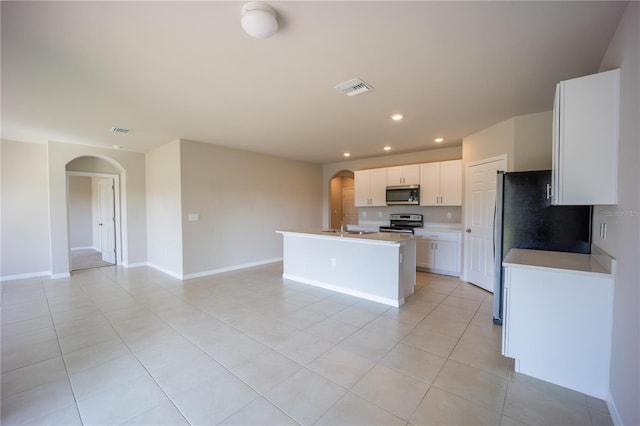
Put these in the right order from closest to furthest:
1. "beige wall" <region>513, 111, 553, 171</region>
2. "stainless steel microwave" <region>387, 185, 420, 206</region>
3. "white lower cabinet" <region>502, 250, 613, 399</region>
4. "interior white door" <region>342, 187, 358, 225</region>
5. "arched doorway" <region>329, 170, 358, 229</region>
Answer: "white lower cabinet" <region>502, 250, 613, 399</region> < "beige wall" <region>513, 111, 553, 171</region> < "stainless steel microwave" <region>387, 185, 420, 206</region> < "arched doorway" <region>329, 170, 358, 229</region> < "interior white door" <region>342, 187, 358, 225</region>

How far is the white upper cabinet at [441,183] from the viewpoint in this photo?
5.02 m

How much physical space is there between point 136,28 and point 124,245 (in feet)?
18.0

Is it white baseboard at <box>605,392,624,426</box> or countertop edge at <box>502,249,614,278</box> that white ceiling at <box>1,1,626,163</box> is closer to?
countertop edge at <box>502,249,614,278</box>

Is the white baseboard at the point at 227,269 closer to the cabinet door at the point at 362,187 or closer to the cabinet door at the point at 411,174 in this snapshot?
the cabinet door at the point at 362,187

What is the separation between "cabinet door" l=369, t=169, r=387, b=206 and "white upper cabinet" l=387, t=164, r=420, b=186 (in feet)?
0.48

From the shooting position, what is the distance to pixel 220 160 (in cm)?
534

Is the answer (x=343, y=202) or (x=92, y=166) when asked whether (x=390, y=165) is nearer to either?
(x=343, y=202)

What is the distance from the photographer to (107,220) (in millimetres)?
6562

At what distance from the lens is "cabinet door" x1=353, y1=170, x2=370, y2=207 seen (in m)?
6.35

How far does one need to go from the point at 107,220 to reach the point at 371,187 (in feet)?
22.0

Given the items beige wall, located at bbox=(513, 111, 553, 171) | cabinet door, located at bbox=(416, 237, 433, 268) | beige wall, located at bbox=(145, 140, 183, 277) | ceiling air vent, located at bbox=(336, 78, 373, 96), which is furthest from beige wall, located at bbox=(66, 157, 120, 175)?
beige wall, located at bbox=(513, 111, 553, 171)

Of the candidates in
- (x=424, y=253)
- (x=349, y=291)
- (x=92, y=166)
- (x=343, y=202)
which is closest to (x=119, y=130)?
(x=92, y=166)

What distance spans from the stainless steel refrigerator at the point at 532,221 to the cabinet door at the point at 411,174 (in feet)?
8.22

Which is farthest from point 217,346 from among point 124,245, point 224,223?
point 124,245
